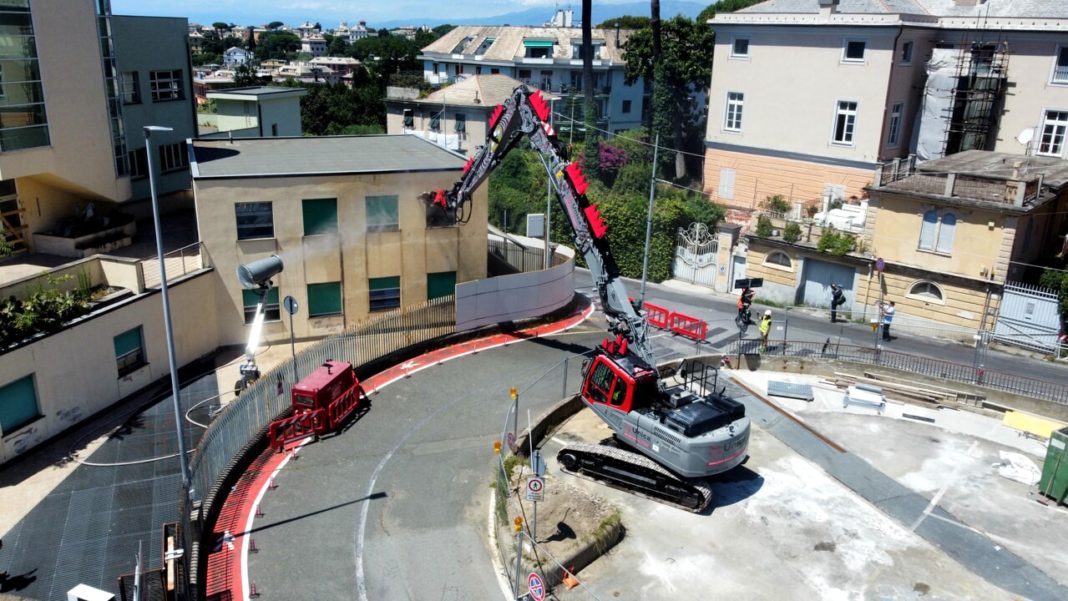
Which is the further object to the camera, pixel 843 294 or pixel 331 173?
pixel 843 294

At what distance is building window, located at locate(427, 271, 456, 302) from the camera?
29.0 m

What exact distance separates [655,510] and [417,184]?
1464 centimetres

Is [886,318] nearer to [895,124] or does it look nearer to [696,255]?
[696,255]

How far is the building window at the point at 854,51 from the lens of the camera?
39125 millimetres

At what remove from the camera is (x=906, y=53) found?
39281mm

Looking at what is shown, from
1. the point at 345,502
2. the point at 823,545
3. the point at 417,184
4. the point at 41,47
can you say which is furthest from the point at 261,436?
the point at 41,47

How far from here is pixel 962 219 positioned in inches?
1182

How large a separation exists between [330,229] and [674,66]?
118 feet

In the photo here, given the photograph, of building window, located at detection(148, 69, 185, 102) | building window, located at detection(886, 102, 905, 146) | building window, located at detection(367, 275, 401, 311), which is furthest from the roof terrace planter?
building window, located at detection(886, 102, 905, 146)

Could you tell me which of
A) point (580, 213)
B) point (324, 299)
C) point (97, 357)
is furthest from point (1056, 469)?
point (97, 357)

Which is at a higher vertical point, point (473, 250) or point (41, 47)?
point (41, 47)

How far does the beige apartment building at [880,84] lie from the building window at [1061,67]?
48 mm

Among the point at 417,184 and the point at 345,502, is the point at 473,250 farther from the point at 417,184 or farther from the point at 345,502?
the point at 345,502

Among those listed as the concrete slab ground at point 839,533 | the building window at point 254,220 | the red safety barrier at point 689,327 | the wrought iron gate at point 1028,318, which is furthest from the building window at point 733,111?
the building window at point 254,220
